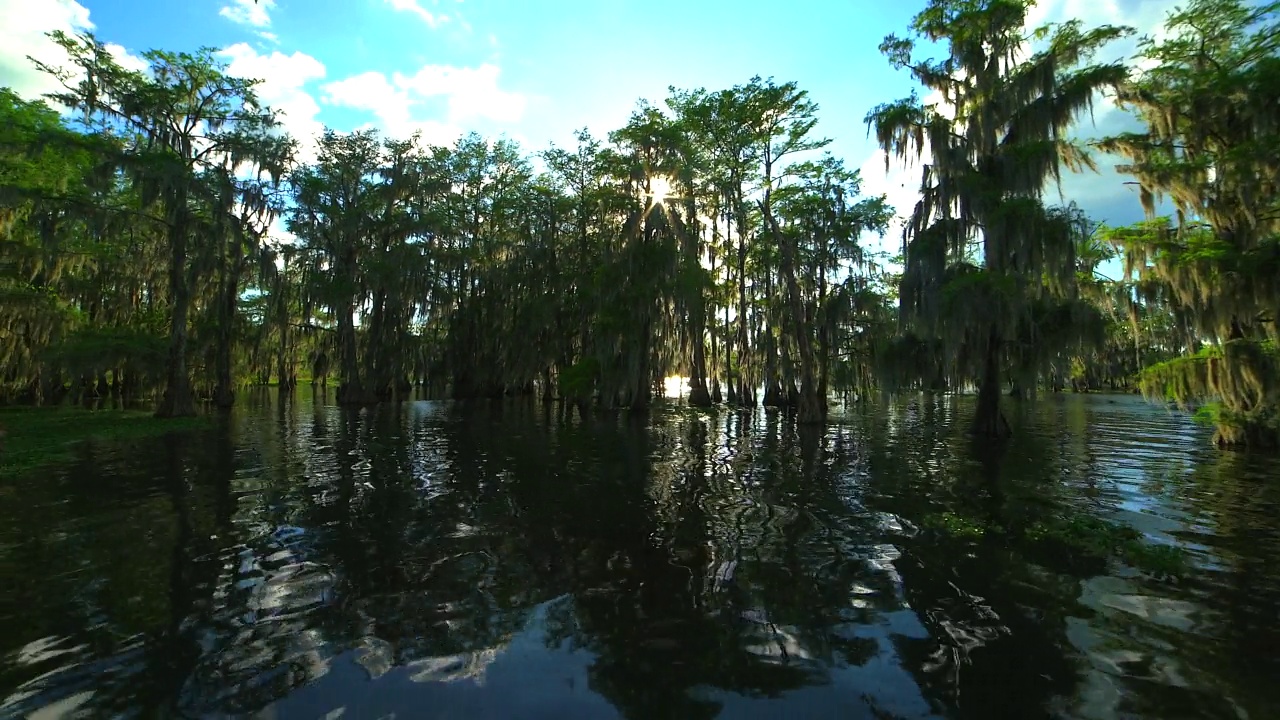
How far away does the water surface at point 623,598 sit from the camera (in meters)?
3.76

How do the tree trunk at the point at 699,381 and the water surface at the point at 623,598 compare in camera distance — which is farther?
the tree trunk at the point at 699,381

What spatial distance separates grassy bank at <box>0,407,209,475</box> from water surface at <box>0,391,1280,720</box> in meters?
2.27

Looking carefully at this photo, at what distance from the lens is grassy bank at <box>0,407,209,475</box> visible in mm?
12576

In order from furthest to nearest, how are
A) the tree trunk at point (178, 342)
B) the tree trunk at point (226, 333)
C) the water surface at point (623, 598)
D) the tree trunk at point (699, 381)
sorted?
the tree trunk at point (699, 381), the tree trunk at point (226, 333), the tree trunk at point (178, 342), the water surface at point (623, 598)

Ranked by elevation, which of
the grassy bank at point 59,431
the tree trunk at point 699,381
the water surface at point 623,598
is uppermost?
the tree trunk at point 699,381

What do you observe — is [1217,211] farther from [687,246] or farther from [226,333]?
[226,333]

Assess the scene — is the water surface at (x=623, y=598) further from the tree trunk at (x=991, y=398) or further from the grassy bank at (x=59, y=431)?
the tree trunk at (x=991, y=398)

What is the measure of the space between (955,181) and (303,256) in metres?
35.2

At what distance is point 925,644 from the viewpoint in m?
4.45

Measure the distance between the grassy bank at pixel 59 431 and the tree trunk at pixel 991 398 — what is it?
2493 cm

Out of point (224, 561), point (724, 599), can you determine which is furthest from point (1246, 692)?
point (224, 561)

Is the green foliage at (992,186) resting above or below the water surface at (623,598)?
above

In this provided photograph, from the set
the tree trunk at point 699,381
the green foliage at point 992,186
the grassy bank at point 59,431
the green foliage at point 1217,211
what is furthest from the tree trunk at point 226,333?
the green foliage at point 1217,211

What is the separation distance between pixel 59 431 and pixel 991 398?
29805mm
